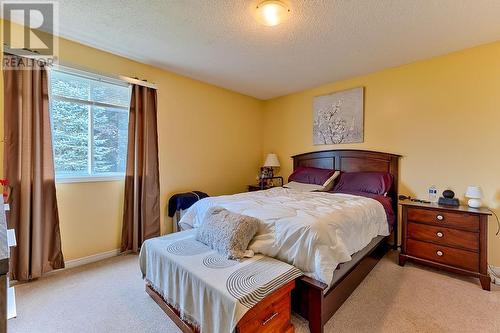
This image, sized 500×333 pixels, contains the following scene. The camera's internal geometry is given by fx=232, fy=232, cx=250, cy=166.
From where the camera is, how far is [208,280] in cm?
139

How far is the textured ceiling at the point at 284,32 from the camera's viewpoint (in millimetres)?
1908

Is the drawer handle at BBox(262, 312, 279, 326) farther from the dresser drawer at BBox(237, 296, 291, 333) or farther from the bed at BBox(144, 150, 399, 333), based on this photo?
the bed at BBox(144, 150, 399, 333)

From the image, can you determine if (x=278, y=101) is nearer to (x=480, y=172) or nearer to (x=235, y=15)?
(x=235, y=15)

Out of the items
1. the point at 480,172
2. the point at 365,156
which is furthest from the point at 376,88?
the point at 480,172

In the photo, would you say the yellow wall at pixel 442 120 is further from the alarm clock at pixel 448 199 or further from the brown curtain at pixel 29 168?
the brown curtain at pixel 29 168

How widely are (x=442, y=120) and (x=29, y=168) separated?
14.6ft

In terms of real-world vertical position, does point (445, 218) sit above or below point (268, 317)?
above

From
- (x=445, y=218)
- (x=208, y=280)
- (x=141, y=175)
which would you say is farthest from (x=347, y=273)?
(x=141, y=175)

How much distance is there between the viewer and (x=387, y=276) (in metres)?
2.36

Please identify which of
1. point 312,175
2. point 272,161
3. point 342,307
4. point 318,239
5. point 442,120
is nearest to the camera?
point 318,239

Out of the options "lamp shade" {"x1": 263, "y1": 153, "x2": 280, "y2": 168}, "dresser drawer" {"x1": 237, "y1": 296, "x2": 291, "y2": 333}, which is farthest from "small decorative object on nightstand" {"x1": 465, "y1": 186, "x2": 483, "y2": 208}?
"lamp shade" {"x1": 263, "y1": 153, "x2": 280, "y2": 168}

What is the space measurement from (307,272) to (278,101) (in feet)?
11.7

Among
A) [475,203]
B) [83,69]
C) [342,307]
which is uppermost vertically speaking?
[83,69]

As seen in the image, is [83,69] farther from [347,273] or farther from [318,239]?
[347,273]
